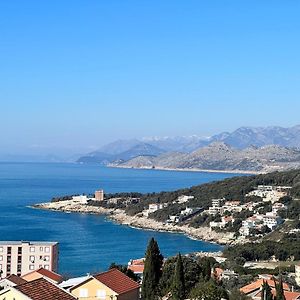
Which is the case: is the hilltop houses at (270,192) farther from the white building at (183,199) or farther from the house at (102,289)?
the house at (102,289)

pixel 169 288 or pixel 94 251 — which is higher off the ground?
pixel 169 288

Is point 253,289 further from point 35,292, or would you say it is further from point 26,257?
point 35,292

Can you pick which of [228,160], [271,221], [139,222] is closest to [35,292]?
[271,221]

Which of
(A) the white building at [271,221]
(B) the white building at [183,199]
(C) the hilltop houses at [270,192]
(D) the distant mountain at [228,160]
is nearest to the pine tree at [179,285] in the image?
(A) the white building at [271,221]

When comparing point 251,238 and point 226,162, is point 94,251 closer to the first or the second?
point 251,238

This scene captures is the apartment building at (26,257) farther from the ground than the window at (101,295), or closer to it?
closer to it

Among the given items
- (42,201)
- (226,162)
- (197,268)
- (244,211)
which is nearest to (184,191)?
(244,211)

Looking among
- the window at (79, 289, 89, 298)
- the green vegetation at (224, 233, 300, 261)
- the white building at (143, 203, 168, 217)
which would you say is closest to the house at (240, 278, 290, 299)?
the window at (79, 289, 89, 298)
